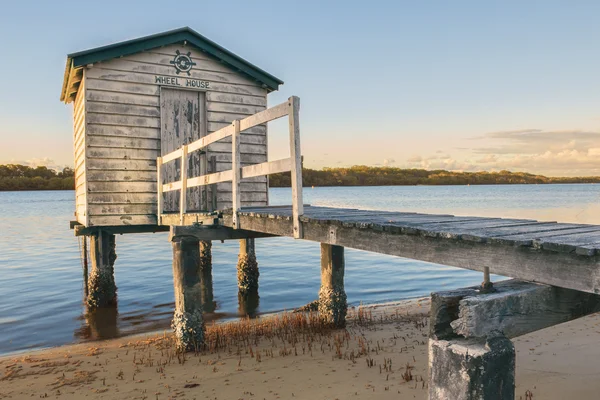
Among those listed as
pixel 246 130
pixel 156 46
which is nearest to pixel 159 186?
pixel 246 130

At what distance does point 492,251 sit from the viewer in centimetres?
356

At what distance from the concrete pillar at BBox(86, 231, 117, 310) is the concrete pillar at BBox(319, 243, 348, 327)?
651cm

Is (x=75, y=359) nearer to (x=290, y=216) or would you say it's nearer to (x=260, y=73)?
(x=290, y=216)

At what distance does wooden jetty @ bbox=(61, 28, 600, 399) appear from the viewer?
276 centimetres

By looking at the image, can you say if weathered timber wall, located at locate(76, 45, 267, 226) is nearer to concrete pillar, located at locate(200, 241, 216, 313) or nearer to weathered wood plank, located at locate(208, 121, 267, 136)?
weathered wood plank, located at locate(208, 121, 267, 136)

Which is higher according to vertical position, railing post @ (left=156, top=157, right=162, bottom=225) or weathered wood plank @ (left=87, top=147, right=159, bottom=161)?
weathered wood plank @ (left=87, top=147, right=159, bottom=161)

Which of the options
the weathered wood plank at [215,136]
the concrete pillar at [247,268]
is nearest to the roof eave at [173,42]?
the weathered wood plank at [215,136]

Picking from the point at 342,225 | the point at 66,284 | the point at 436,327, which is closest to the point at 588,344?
the point at 342,225

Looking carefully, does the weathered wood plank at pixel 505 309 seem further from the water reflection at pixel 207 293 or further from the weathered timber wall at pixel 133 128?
the water reflection at pixel 207 293

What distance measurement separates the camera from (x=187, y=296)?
8602mm

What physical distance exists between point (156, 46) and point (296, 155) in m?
7.31

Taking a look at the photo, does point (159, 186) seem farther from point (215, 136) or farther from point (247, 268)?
point (247, 268)

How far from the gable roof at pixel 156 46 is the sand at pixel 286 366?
237 inches

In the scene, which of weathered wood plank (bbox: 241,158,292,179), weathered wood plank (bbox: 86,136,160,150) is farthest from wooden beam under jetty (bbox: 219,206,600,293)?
weathered wood plank (bbox: 86,136,160,150)
